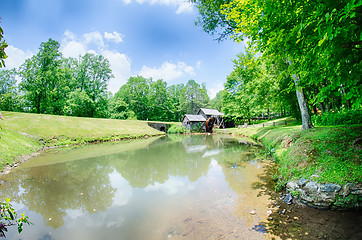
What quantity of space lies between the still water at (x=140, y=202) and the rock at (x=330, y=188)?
4.65 ft

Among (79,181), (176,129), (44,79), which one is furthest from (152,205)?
(44,79)

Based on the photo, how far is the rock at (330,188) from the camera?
3.85m

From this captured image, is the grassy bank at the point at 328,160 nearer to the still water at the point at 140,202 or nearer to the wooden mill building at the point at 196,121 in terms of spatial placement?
the still water at the point at 140,202

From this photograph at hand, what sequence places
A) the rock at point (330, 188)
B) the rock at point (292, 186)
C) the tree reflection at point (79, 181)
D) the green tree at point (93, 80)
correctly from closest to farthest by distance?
the rock at point (330, 188) < the rock at point (292, 186) < the tree reflection at point (79, 181) < the green tree at point (93, 80)

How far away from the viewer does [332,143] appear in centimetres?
535

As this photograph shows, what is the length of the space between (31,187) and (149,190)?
15.6 feet

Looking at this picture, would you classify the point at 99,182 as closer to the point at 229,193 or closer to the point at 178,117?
the point at 229,193

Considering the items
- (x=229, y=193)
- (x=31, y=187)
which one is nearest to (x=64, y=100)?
(x=31, y=187)

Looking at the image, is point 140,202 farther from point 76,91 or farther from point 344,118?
point 76,91

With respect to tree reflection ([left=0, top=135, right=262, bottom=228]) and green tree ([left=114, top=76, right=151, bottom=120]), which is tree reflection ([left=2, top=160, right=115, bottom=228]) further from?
green tree ([left=114, top=76, right=151, bottom=120])

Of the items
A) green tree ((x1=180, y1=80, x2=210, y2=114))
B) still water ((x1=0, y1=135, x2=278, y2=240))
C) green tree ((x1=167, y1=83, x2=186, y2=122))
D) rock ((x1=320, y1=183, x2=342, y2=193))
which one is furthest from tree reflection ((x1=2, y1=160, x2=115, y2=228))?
green tree ((x1=180, y1=80, x2=210, y2=114))

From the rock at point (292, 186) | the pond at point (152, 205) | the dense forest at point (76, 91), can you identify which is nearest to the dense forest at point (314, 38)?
the rock at point (292, 186)

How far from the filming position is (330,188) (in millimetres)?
3920

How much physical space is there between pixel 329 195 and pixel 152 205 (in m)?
A: 4.77
